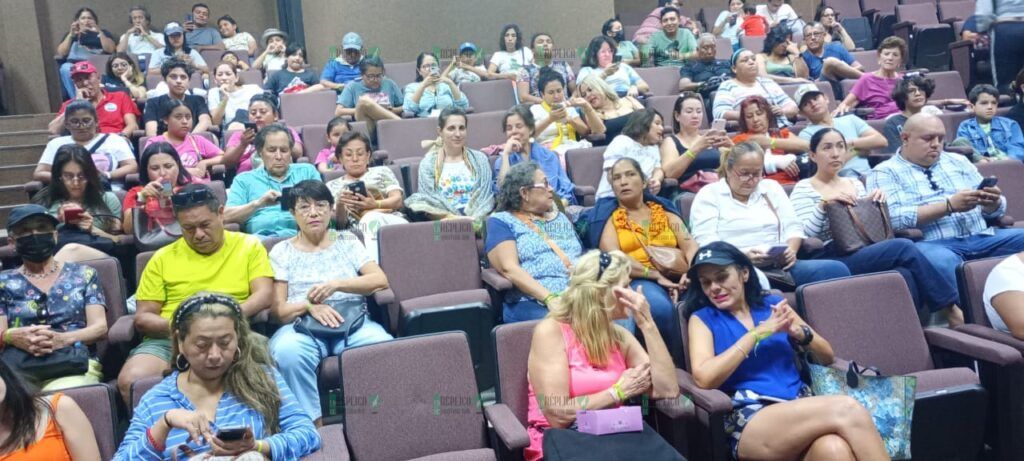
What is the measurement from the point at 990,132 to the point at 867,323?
2.50 meters

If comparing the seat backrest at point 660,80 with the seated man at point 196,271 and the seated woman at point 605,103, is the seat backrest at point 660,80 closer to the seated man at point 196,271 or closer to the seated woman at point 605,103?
the seated woman at point 605,103

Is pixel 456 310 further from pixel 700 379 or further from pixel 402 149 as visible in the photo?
pixel 402 149

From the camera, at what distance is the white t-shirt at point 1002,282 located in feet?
8.72

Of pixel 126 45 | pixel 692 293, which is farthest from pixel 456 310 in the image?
pixel 126 45

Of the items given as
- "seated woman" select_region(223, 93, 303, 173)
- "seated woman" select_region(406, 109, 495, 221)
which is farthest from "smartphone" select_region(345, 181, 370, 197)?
"seated woman" select_region(223, 93, 303, 173)

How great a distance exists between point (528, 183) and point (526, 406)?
111 centimetres

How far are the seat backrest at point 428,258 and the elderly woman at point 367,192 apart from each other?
233 mm

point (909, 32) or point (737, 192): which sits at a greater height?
point (909, 32)

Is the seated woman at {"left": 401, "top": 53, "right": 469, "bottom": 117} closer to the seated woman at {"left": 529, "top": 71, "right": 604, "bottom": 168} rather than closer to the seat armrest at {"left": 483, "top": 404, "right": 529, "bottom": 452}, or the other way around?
the seated woman at {"left": 529, "top": 71, "right": 604, "bottom": 168}

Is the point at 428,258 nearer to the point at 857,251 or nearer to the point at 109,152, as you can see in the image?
the point at 857,251

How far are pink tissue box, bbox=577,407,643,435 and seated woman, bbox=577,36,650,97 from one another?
3308 millimetres

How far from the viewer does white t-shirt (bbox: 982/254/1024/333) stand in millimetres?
2658

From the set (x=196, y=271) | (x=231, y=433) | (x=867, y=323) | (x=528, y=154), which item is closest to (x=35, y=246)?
(x=196, y=271)

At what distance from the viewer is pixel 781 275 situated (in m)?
3.14
